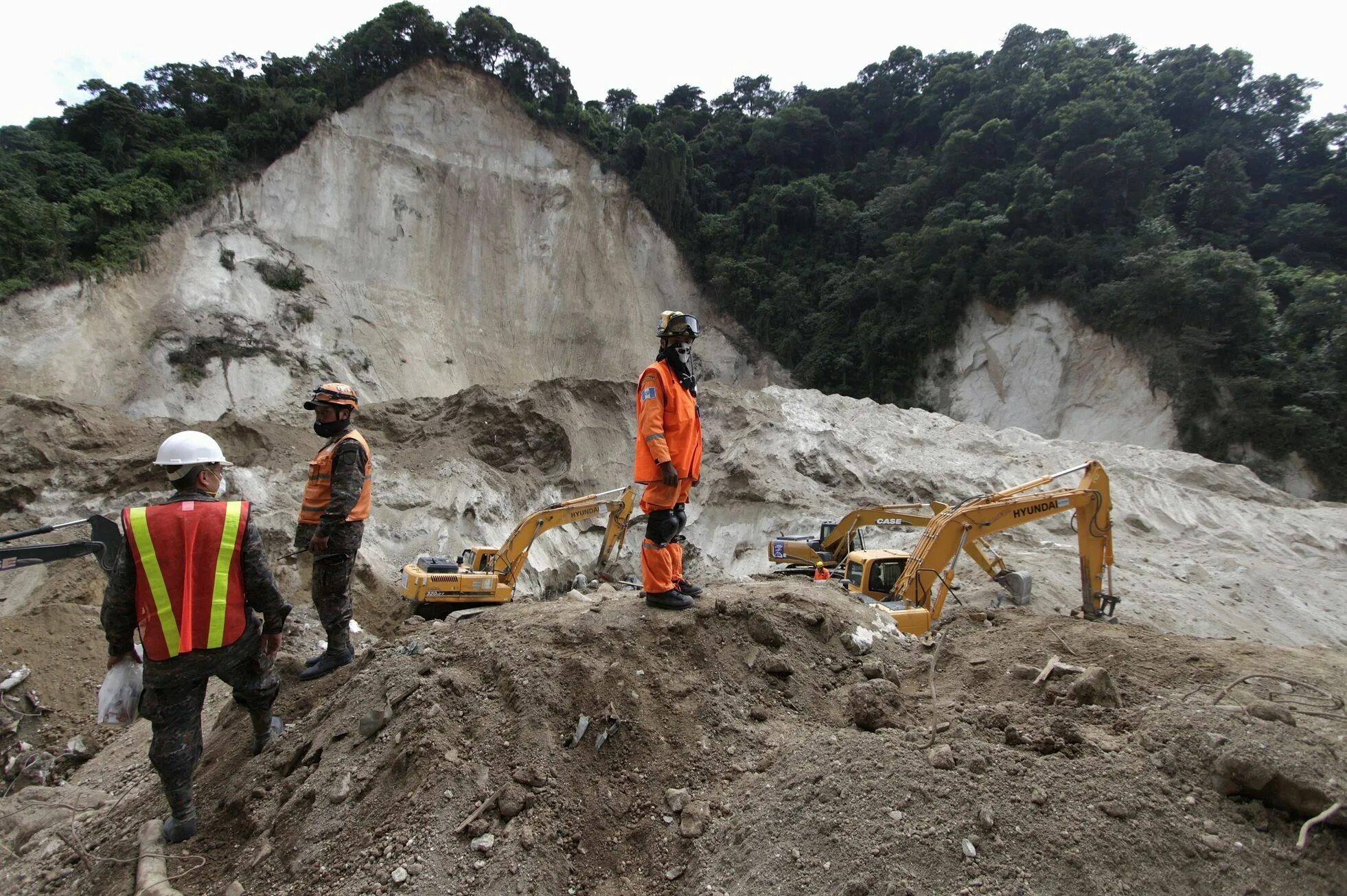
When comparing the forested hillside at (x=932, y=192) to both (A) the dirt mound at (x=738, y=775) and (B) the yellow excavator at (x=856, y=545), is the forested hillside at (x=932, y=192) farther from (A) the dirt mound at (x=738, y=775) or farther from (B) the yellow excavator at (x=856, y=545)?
(A) the dirt mound at (x=738, y=775)

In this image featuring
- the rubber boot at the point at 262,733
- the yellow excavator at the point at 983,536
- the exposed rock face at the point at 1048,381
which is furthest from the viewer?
the exposed rock face at the point at 1048,381

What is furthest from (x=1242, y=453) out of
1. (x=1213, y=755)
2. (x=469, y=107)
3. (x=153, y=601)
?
(x=469, y=107)

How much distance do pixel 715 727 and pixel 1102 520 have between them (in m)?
5.77

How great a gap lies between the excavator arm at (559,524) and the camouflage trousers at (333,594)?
14.6ft

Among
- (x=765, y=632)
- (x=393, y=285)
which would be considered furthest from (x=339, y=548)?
(x=393, y=285)

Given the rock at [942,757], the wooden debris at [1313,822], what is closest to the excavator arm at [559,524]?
the rock at [942,757]

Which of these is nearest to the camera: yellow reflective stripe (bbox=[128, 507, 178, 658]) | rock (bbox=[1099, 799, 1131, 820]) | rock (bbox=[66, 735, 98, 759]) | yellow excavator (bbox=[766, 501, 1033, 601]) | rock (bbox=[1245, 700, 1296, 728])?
rock (bbox=[1099, 799, 1131, 820])

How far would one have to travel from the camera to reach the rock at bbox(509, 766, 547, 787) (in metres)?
2.85

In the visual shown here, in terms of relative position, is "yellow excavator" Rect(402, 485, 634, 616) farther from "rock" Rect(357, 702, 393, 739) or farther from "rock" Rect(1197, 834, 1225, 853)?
"rock" Rect(1197, 834, 1225, 853)

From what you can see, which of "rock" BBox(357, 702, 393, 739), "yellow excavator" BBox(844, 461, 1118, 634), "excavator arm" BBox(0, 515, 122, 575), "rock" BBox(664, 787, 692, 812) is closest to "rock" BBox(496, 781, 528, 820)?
"rock" BBox(664, 787, 692, 812)

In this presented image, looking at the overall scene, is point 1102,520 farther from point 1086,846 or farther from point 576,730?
point 576,730

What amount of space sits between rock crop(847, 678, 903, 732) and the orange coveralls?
1220 millimetres

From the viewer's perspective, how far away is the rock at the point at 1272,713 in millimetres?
2818

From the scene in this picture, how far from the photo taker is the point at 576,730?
3146mm
